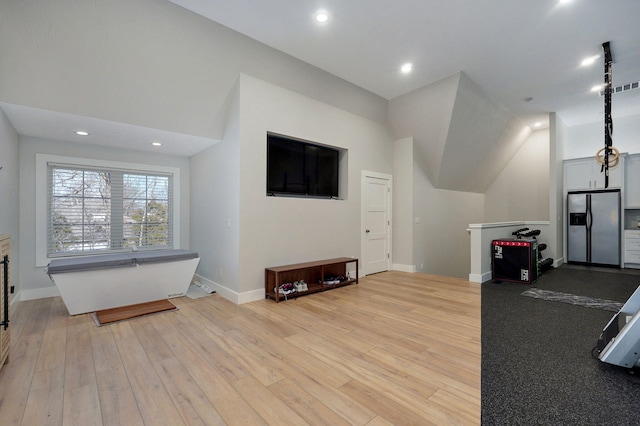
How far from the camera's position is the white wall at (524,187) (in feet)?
→ 25.3

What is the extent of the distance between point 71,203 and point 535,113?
9302 mm

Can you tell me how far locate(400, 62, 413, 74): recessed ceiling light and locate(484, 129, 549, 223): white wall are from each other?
5.42 m

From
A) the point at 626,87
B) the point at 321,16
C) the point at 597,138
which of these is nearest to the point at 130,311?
the point at 321,16

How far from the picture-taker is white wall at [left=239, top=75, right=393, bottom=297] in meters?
4.02

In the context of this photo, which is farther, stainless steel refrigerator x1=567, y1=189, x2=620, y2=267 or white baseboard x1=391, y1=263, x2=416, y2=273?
stainless steel refrigerator x1=567, y1=189, x2=620, y2=267

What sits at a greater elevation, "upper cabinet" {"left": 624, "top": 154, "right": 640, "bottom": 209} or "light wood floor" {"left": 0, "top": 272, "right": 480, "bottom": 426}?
"upper cabinet" {"left": 624, "top": 154, "right": 640, "bottom": 209}

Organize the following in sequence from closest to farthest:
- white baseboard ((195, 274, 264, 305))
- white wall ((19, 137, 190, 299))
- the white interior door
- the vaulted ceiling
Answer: the vaulted ceiling, white baseboard ((195, 274, 264, 305)), white wall ((19, 137, 190, 299)), the white interior door

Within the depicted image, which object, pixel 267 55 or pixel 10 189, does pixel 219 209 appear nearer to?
pixel 267 55

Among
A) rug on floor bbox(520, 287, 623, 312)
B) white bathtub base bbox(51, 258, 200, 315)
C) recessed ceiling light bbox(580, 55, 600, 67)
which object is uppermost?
recessed ceiling light bbox(580, 55, 600, 67)

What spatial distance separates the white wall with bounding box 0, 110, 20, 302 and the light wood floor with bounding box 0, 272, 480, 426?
0.71 meters

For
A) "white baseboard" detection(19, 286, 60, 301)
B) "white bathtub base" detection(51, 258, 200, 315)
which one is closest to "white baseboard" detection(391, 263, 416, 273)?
"white bathtub base" detection(51, 258, 200, 315)

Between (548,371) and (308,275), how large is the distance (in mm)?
3226

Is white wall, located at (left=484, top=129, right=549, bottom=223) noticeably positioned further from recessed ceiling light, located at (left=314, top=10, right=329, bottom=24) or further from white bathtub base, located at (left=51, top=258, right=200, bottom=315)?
white bathtub base, located at (left=51, top=258, right=200, bottom=315)

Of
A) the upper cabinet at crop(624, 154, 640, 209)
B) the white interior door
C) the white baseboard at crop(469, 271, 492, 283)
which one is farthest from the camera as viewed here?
the upper cabinet at crop(624, 154, 640, 209)
